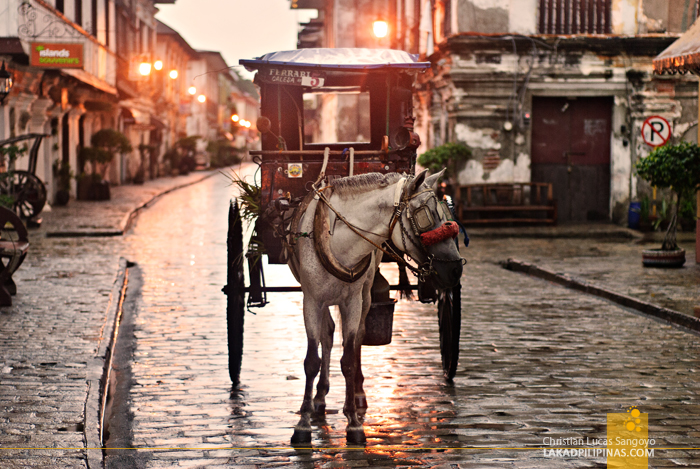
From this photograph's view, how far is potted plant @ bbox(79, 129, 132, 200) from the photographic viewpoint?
2927 centimetres

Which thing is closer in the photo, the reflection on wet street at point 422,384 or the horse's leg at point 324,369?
the reflection on wet street at point 422,384

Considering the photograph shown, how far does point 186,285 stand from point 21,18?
424 inches

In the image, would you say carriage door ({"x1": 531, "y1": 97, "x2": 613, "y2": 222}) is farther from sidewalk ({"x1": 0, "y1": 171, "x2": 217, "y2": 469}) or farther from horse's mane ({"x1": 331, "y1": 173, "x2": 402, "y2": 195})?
horse's mane ({"x1": 331, "y1": 173, "x2": 402, "y2": 195})

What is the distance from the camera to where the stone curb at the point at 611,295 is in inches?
370

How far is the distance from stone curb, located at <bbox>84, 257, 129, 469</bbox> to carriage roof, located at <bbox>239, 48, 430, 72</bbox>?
2.58 metres

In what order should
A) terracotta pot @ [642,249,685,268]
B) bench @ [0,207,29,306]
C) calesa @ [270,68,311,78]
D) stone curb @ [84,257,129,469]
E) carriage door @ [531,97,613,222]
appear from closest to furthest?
1. stone curb @ [84,257,129,469]
2. calesa @ [270,68,311,78]
3. bench @ [0,207,29,306]
4. terracotta pot @ [642,249,685,268]
5. carriage door @ [531,97,613,222]

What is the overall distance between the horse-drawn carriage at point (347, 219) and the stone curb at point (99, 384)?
0.99m

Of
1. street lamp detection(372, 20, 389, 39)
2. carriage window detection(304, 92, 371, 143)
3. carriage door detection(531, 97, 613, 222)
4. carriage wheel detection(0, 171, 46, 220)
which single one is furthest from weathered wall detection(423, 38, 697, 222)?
carriage window detection(304, 92, 371, 143)

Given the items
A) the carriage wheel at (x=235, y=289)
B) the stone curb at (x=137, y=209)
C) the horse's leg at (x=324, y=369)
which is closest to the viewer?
the horse's leg at (x=324, y=369)

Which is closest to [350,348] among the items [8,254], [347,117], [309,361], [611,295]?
[309,361]

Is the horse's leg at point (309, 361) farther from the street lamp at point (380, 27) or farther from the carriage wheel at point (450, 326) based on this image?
the street lamp at point (380, 27)

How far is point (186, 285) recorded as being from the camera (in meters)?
12.1

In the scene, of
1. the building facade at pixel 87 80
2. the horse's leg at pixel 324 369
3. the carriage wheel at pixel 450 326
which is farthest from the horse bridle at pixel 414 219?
the building facade at pixel 87 80

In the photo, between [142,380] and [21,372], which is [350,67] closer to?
[142,380]
